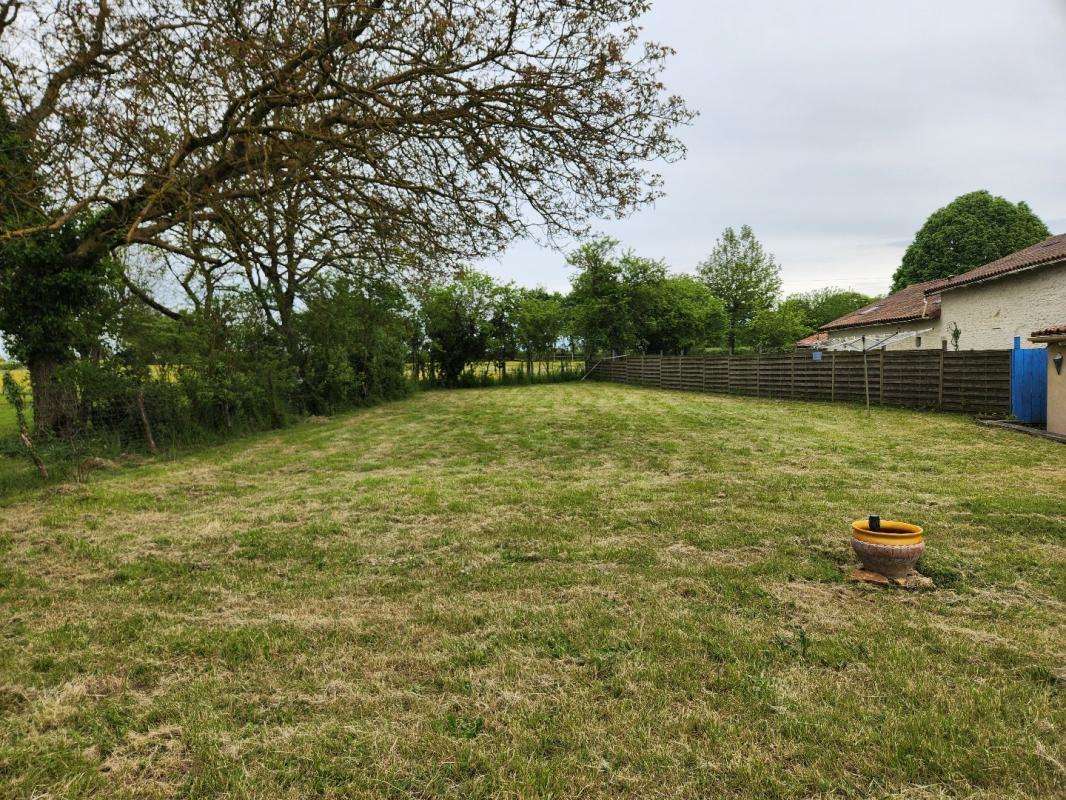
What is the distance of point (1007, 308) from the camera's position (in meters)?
14.3

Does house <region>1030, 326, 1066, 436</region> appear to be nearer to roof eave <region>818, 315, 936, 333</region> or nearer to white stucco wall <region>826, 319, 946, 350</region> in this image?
white stucco wall <region>826, 319, 946, 350</region>

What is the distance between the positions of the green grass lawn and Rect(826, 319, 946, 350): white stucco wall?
14963mm

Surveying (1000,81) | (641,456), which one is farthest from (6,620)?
(1000,81)

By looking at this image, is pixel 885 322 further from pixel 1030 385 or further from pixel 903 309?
pixel 1030 385

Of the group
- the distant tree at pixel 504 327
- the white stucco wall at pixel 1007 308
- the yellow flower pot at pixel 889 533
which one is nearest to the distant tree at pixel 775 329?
the white stucco wall at pixel 1007 308

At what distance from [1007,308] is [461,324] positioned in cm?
1819

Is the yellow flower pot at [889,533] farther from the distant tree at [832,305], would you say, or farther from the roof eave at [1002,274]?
the distant tree at [832,305]

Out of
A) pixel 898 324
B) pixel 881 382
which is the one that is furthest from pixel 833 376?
pixel 898 324

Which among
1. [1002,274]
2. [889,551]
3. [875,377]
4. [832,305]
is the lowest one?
[889,551]

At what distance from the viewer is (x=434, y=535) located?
14.4 feet

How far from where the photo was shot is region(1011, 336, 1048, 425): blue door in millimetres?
9531

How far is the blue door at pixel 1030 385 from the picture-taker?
31.3 feet

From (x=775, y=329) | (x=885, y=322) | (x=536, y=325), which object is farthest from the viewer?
(x=775, y=329)

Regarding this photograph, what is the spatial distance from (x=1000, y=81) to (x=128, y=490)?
10394mm
